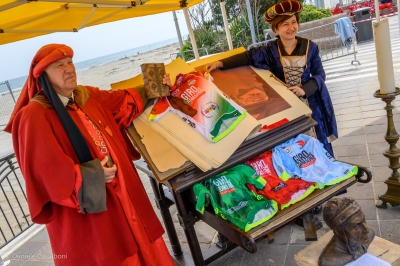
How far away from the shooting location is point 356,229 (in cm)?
162

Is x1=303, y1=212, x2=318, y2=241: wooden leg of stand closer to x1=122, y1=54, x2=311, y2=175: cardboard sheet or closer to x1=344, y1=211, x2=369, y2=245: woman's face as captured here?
x1=344, y1=211, x2=369, y2=245: woman's face

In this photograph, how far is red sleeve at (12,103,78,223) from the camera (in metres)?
1.64

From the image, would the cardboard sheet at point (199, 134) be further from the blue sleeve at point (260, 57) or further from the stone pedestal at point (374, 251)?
the stone pedestal at point (374, 251)

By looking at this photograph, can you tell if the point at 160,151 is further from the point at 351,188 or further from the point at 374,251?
the point at 351,188

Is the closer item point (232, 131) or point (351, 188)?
point (232, 131)

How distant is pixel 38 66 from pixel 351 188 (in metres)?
3.00

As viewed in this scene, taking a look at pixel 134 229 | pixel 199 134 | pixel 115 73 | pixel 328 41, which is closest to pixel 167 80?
pixel 199 134

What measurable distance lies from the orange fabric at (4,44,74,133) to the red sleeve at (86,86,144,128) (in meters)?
0.35

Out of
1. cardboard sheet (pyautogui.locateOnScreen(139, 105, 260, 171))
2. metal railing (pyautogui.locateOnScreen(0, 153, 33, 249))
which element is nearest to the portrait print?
cardboard sheet (pyautogui.locateOnScreen(139, 105, 260, 171))

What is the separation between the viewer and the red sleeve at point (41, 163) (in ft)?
5.37

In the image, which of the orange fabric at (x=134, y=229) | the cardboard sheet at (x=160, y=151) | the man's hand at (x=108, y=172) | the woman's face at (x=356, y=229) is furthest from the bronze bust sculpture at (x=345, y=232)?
Result: the man's hand at (x=108, y=172)

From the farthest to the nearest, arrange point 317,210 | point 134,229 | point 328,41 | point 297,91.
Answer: point 328,41 → point 317,210 → point 297,91 → point 134,229

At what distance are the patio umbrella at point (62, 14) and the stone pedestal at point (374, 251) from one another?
85.7 inches

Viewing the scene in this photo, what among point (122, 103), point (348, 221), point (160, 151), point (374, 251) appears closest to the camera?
point (348, 221)
